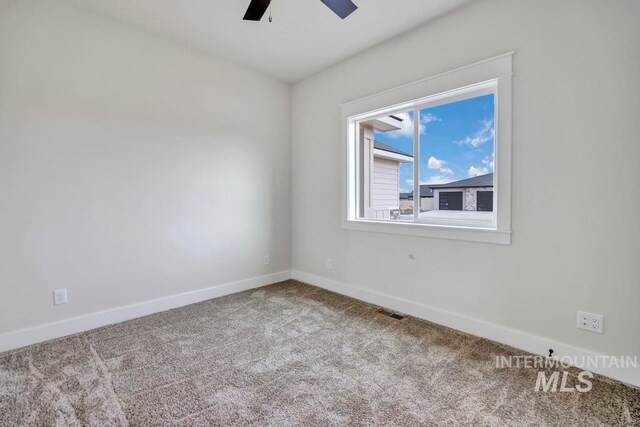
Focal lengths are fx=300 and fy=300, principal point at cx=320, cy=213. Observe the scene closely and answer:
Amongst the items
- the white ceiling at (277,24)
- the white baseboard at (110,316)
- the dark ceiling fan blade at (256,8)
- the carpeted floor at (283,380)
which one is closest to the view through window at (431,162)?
the white ceiling at (277,24)

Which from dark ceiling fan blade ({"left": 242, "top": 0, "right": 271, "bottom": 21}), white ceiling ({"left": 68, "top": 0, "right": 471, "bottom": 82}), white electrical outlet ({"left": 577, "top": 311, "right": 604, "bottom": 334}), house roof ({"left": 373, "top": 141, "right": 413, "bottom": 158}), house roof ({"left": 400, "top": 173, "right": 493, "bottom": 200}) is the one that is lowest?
white electrical outlet ({"left": 577, "top": 311, "right": 604, "bottom": 334})

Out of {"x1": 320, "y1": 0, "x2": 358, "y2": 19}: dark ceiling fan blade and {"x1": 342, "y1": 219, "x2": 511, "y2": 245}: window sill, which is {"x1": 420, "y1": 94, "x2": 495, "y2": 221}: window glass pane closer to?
{"x1": 342, "y1": 219, "x2": 511, "y2": 245}: window sill

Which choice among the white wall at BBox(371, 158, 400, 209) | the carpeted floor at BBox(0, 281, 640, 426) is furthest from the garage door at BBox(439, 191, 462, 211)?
the carpeted floor at BBox(0, 281, 640, 426)

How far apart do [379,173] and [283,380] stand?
8.11 ft

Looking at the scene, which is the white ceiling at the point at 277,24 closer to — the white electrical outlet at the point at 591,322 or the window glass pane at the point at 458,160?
the window glass pane at the point at 458,160

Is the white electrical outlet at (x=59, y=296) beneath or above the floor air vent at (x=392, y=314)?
above

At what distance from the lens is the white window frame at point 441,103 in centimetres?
228

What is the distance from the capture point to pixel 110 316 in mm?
2701

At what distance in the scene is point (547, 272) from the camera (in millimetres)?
2127

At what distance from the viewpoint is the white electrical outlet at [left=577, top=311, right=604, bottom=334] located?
1.93 meters

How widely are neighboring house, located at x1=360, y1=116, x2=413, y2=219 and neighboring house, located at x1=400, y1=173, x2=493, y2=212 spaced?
39 centimetres

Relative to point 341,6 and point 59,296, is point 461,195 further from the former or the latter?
point 59,296

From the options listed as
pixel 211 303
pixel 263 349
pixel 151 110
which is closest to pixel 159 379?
pixel 263 349

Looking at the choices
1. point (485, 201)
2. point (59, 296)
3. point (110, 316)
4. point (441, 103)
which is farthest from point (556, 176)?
point (59, 296)
